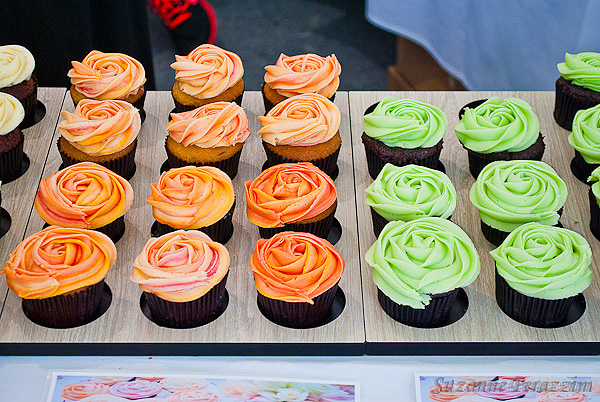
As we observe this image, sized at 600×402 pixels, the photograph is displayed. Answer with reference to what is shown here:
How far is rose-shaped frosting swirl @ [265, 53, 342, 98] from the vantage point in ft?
10.5

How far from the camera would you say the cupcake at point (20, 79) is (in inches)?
128

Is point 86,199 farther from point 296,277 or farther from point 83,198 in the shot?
point 296,277

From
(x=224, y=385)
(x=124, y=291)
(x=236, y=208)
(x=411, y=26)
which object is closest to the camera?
(x=224, y=385)

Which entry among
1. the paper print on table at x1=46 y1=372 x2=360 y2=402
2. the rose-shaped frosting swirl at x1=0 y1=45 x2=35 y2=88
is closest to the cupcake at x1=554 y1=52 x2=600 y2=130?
the paper print on table at x1=46 y1=372 x2=360 y2=402

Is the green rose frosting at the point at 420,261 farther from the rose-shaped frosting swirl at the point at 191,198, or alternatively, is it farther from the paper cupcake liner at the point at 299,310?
the rose-shaped frosting swirl at the point at 191,198

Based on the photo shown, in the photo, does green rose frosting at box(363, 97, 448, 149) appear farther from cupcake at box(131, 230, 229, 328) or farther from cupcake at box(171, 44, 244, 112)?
cupcake at box(131, 230, 229, 328)

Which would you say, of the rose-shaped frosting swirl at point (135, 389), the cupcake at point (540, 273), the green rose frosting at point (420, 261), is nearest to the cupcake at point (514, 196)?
the cupcake at point (540, 273)

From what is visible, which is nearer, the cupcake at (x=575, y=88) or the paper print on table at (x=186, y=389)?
the paper print on table at (x=186, y=389)

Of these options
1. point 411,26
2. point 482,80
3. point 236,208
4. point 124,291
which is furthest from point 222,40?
point 124,291

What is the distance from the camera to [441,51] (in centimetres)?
483

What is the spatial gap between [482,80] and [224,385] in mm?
2895

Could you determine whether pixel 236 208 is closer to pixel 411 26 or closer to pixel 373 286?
pixel 373 286

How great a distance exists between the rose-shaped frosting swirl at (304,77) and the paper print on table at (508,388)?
54.0 inches

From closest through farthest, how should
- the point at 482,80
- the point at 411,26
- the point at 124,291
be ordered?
the point at 124,291 → the point at 482,80 → the point at 411,26
